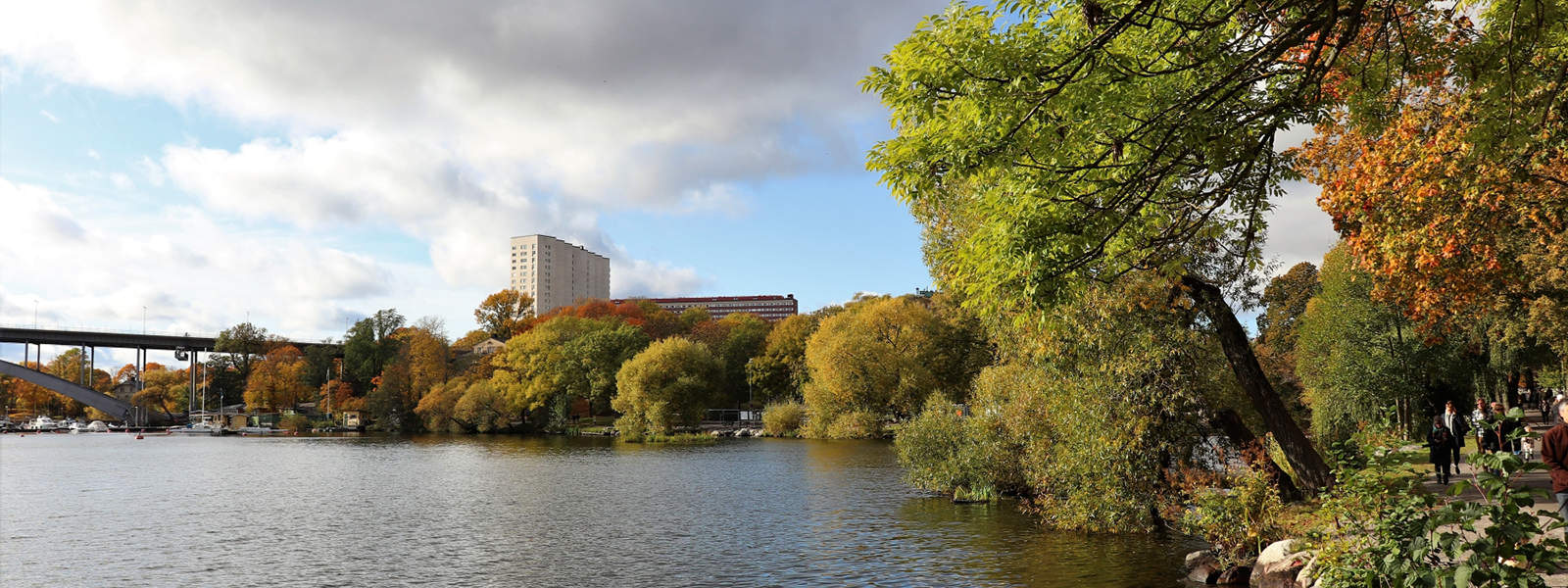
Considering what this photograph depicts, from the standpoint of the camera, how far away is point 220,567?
18312mm

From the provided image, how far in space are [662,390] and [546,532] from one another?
48.5 meters

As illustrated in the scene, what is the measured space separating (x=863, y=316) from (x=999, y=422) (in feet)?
115

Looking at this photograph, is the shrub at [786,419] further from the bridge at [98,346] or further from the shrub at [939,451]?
the bridge at [98,346]

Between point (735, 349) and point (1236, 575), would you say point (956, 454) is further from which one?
point (735, 349)

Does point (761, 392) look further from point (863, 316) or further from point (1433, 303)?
point (1433, 303)

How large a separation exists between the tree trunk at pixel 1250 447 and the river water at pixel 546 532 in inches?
80.1

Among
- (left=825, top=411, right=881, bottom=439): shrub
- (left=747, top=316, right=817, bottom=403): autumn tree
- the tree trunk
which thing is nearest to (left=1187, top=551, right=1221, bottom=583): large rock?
the tree trunk

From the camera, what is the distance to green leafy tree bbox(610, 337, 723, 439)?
229 feet

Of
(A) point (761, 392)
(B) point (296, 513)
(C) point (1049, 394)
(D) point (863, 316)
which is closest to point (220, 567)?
(B) point (296, 513)

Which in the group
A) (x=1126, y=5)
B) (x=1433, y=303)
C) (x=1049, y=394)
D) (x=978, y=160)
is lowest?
(x=1049, y=394)

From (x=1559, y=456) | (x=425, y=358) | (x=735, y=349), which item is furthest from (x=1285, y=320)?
(x=425, y=358)

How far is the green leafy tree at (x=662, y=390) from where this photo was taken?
229ft

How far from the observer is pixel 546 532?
22328 mm

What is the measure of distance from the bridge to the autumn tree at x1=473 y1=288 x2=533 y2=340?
20794 mm
